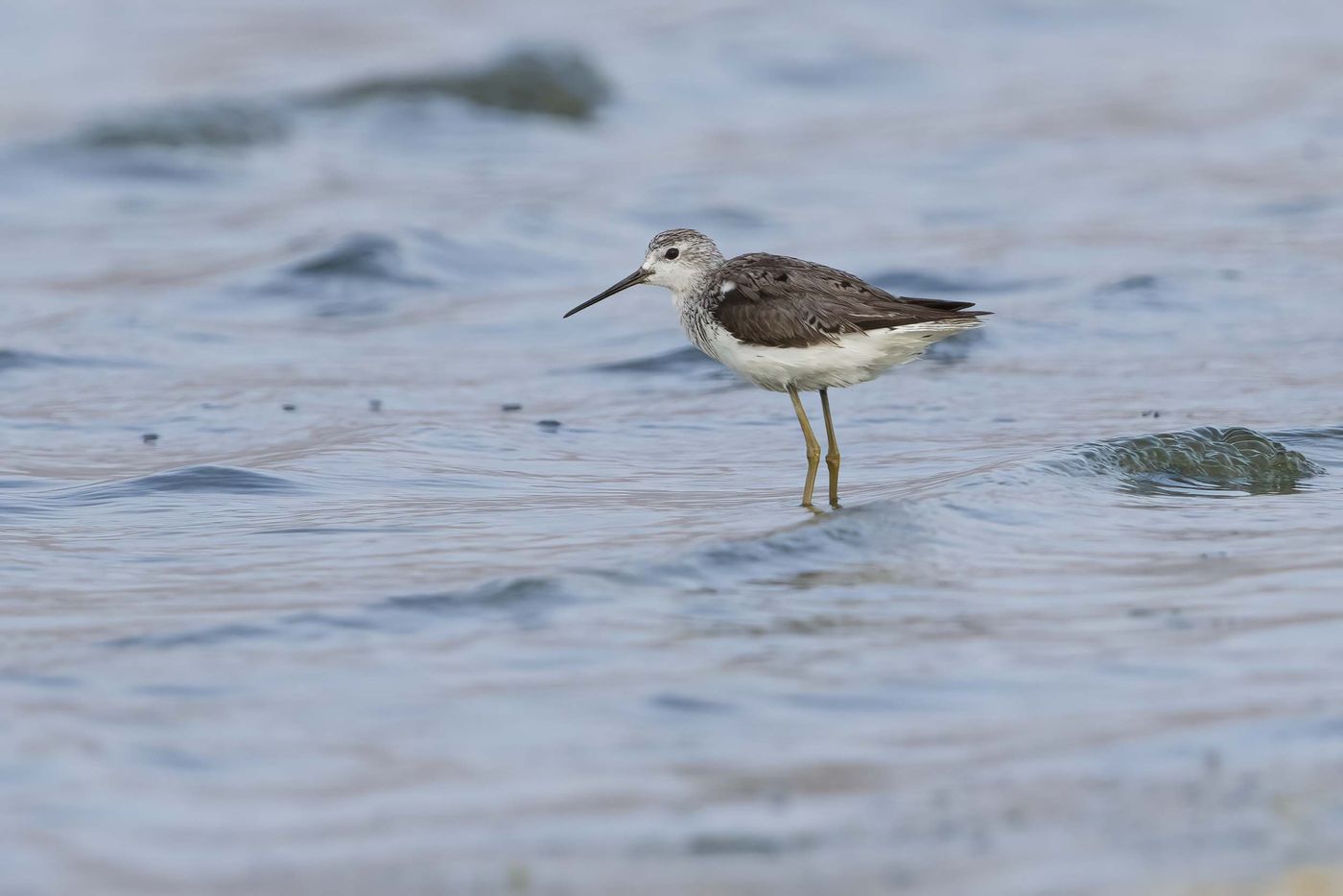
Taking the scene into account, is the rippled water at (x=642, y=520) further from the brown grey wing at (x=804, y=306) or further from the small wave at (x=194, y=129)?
the brown grey wing at (x=804, y=306)

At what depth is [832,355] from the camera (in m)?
8.78

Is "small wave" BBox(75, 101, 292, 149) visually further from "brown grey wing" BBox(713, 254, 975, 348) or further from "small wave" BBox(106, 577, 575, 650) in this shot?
"small wave" BBox(106, 577, 575, 650)

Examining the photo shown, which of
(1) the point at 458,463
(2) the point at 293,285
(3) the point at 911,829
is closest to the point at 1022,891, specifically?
(3) the point at 911,829

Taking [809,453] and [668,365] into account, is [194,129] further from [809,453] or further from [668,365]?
[809,453]

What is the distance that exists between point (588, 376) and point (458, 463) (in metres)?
2.84

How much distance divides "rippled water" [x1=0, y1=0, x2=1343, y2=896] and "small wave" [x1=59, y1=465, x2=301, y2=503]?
0.09 feet

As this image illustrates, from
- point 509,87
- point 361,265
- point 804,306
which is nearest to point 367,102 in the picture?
point 509,87

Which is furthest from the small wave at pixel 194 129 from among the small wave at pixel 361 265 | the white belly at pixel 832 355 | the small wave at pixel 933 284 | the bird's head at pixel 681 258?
the white belly at pixel 832 355

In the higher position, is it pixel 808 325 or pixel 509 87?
pixel 509 87

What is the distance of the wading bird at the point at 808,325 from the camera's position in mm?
8648

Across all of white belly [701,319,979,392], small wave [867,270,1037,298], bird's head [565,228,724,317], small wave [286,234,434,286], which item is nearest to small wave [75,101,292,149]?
small wave [286,234,434,286]

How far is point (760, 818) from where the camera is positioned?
5027 mm

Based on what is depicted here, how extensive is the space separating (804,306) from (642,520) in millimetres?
1252

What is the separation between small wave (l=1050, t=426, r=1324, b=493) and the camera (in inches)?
353
